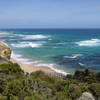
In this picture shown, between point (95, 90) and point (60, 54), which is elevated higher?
point (95, 90)

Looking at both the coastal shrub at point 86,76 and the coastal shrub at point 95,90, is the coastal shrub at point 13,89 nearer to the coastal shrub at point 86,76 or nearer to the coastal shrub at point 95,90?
the coastal shrub at point 95,90

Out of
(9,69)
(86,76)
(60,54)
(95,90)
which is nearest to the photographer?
(95,90)

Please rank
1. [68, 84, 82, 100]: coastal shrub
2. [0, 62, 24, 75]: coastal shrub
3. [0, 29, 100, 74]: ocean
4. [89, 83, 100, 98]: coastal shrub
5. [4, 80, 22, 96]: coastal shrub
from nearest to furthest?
[4, 80, 22, 96]: coastal shrub
[68, 84, 82, 100]: coastal shrub
[89, 83, 100, 98]: coastal shrub
[0, 62, 24, 75]: coastal shrub
[0, 29, 100, 74]: ocean

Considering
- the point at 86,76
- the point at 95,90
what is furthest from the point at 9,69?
the point at 95,90

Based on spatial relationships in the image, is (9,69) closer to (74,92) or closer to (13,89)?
(13,89)

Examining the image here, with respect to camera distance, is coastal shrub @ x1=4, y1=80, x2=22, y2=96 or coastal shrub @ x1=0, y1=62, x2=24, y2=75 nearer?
coastal shrub @ x1=4, y1=80, x2=22, y2=96

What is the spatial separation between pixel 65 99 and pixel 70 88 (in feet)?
5.41

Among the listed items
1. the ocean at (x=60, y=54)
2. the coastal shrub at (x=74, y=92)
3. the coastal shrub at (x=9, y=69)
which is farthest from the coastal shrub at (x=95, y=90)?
the ocean at (x=60, y=54)

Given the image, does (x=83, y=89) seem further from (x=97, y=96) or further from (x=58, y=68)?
(x=58, y=68)

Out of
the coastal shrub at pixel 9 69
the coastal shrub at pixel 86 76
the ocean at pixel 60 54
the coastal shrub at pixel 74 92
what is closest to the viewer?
the coastal shrub at pixel 74 92

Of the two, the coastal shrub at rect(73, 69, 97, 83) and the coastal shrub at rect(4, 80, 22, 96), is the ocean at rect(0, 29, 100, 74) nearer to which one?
the coastal shrub at rect(73, 69, 97, 83)

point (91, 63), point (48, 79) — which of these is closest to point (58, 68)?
point (91, 63)

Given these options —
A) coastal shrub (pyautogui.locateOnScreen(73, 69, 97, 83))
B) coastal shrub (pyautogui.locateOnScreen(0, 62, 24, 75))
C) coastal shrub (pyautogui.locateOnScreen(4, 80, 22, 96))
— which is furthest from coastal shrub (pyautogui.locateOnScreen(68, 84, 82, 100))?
A: coastal shrub (pyautogui.locateOnScreen(0, 62, 24, 75))

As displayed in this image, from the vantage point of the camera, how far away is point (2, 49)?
2512 cm
